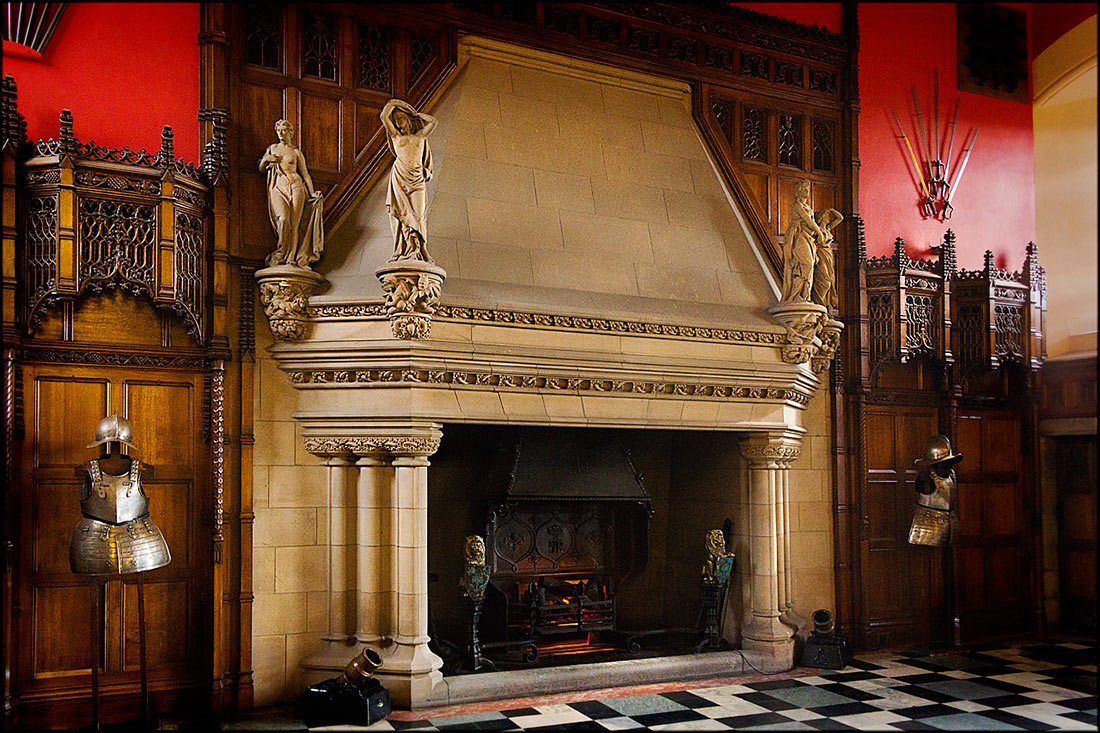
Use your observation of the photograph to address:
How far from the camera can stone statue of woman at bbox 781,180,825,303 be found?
7016 mm

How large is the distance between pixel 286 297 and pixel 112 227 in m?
1.06

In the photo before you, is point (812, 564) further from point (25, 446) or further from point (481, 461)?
point (25, 446)

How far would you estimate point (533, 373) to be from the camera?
6.13 meters

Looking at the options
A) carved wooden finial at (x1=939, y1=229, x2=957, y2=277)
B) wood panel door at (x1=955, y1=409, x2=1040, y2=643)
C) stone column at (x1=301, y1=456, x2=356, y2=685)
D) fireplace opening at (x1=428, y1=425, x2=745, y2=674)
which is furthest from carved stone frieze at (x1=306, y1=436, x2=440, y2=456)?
wood panel door at (x1=955, y1=409, x2=1040, y2=643)

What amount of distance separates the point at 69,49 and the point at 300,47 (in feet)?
4.61

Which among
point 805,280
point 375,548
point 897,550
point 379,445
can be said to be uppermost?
point 805,280

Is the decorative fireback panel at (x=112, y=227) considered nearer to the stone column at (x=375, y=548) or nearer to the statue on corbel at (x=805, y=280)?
the stone column at (x=375, y=548)

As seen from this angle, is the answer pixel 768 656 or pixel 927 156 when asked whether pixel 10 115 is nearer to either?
pixel 768 656

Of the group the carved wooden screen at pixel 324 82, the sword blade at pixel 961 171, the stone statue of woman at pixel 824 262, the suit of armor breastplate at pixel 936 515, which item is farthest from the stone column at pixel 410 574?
the sword blade at pixel 961 171

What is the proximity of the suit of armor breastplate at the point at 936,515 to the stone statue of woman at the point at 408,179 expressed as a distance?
4544 millimetres

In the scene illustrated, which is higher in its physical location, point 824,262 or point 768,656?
point 824,262

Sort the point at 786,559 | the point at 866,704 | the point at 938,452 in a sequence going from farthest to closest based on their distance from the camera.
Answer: the point at 938,452
the point at 786,559
the point at 866,704

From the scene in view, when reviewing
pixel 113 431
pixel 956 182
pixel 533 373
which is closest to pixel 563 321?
pixel 533 373

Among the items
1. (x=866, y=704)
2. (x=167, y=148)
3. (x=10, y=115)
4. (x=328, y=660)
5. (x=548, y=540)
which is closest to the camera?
(x=10, y=115)
